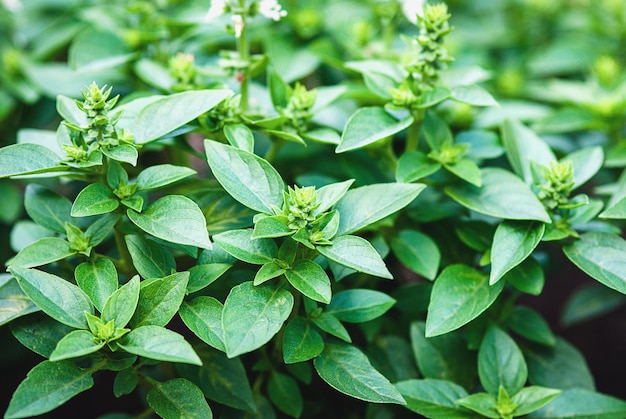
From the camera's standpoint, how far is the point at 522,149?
1385mm

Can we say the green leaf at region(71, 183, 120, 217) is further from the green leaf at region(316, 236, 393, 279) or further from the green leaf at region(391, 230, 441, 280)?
the green leaf at region(391, 230, 441, 280)

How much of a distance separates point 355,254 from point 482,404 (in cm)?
40

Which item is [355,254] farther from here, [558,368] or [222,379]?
[558,368]

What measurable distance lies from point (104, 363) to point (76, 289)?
0.42ft

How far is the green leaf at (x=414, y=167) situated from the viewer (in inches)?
48.0

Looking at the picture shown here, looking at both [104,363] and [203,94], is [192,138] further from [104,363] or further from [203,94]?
[104,363]

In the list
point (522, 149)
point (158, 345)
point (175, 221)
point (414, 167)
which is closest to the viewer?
point (158, 345)

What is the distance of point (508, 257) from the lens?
1.14 metres

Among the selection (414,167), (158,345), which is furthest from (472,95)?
(158,345)

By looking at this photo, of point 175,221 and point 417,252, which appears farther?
point 417,252

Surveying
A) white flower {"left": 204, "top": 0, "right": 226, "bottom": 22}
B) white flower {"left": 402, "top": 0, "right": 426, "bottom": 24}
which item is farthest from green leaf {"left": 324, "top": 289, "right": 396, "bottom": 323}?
white flower {"left": 402, "top": 0, "right": 426, "bottom": 24}

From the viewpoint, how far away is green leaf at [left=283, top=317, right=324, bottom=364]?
1.04m

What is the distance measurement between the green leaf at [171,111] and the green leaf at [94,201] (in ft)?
0.36

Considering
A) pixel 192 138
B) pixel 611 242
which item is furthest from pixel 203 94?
pixel 192 138
